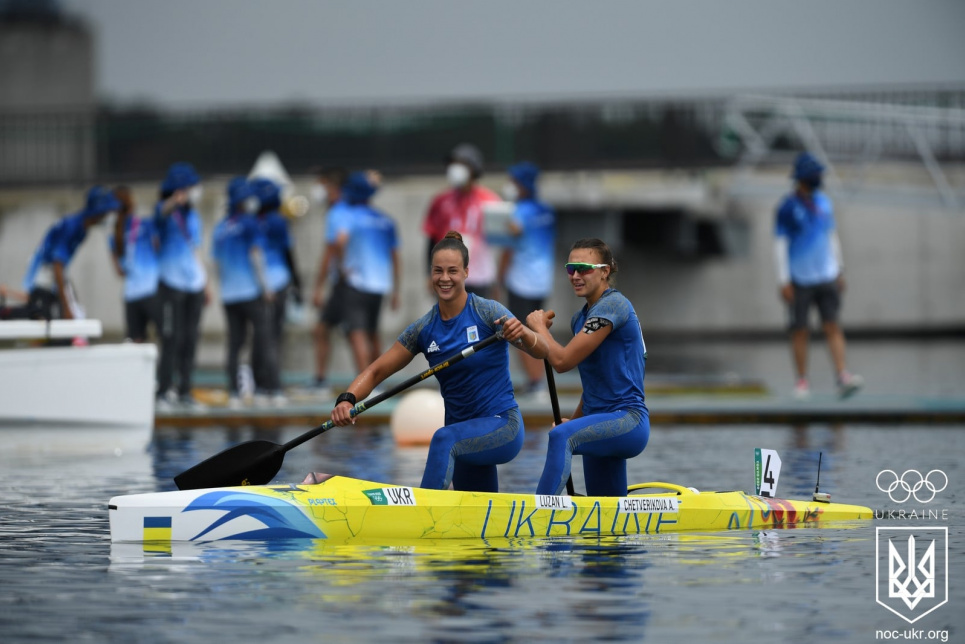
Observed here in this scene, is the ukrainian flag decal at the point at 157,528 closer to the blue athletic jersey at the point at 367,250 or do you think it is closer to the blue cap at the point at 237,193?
the blue cap at the point at 237,193

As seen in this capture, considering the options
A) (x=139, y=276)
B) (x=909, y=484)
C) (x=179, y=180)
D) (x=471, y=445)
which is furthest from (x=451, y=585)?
(x=179, y=180)

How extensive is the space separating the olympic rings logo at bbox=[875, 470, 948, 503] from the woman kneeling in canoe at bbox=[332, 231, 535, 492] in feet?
8.18

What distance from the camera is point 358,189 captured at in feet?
52.0

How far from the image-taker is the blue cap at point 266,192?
1548cm

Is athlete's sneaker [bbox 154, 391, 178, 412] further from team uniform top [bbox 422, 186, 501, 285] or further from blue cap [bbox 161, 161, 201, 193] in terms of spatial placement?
team uniform top [bbox 422, 186, 501, 285]

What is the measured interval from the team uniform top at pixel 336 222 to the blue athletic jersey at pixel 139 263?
6.12 ft

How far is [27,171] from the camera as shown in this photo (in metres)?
31.8

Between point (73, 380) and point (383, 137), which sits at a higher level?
point (383, 137)

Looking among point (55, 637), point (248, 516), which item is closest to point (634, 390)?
point (248, 516)

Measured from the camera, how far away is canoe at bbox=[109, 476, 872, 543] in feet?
25.2

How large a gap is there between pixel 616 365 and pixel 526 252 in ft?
23.9

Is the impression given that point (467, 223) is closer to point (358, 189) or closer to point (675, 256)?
point (358, 189)

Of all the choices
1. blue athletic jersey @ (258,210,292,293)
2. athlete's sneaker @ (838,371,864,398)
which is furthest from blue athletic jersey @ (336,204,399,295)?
athlete's sneaker @ (838,371,864,398)

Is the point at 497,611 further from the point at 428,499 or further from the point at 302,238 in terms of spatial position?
the point at 302,238
